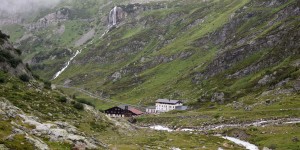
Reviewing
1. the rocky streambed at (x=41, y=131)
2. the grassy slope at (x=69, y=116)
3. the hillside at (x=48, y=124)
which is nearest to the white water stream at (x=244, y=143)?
the hillside at (x=48, y=124)

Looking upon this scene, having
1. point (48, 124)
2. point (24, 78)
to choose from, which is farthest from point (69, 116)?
point (48, 124)

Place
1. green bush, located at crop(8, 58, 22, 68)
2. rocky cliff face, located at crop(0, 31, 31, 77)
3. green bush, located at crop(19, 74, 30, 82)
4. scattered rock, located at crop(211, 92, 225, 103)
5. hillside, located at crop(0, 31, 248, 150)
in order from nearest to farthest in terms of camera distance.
Result: 1. hillside, located at crop(0, 31, 248, 150)
2. rocky cliff face, located at crop(0, 31, 31, 77)
3. green bush, located at crop(19, 74, 30, 82)
4. green bush, located at crop(8, 58, 22, 68)
5. scattered rock, located at crop(211, 92, 225, 103)

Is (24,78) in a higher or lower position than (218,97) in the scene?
higher

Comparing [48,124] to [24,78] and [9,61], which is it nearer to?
[24,78]

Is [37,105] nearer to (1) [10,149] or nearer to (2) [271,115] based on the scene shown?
(1) [10,149]

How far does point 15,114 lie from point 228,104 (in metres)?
131

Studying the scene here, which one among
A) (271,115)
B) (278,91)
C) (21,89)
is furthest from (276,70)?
(21,89)

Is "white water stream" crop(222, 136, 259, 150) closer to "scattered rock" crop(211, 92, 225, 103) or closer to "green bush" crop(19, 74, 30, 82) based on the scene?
"green bush" crop(19, 74, 30, 82)

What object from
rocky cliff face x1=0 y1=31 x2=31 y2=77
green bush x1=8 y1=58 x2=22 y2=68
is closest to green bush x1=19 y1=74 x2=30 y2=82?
rocky cliff face x1=0 y1=31 x2=31 y2=77

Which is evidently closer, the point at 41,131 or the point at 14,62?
the point at 41,131

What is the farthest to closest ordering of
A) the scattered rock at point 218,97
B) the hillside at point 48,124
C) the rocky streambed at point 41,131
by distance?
the scattered rock at point 218,97, the rocky streambed at point 41,131, the hillside at point 48,124

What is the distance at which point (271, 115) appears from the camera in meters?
133

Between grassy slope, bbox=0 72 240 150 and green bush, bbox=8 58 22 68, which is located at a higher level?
green bush, bbox=8 58 22 68

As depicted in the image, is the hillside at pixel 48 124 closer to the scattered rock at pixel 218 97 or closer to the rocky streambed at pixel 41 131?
the rocky streambed at pixel 41 131
